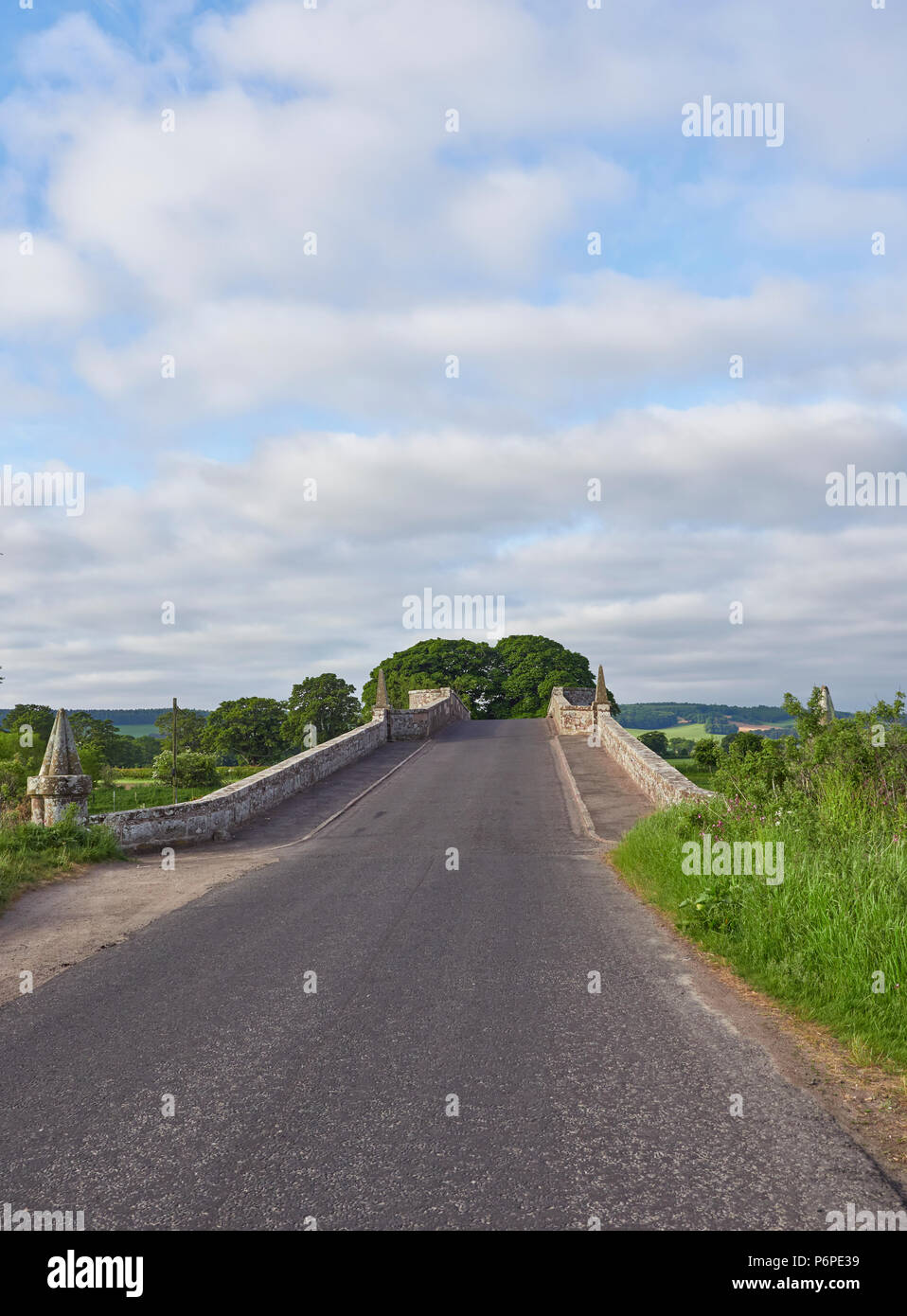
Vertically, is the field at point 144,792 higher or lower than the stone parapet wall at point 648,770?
lower

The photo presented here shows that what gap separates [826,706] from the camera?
13.6m

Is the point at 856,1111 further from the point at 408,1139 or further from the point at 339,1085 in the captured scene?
the point at 339,1085

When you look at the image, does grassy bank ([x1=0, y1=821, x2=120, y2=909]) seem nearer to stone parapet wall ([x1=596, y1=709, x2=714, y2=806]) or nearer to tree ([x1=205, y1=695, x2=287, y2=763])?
stone parapet wall ([x1=596, y1=709, x2=714, y2=806])

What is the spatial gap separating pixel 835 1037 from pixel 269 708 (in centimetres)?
7043

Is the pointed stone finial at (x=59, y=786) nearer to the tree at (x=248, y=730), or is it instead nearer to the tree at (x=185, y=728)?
the tree at (x=248, y=730)

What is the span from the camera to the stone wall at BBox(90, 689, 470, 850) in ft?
44.2

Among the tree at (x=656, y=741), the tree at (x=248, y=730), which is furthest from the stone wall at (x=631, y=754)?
the tree at (x=656, y=741)

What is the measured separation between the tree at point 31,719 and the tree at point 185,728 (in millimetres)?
10625

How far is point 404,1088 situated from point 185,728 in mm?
86687

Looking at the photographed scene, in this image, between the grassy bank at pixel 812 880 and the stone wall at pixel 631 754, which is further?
the stone wall at pixel 631 754

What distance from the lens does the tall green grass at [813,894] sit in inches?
223

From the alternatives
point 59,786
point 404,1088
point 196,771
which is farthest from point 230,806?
point 196,771
